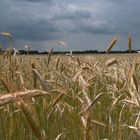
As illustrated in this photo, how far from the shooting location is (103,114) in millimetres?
3193

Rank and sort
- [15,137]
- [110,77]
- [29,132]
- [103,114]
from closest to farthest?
[15,137] → [29,132] → [103,114] → [110,77]

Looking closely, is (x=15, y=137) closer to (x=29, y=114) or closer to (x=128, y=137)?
(x=128, y=137)

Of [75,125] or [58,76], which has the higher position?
[58,76]

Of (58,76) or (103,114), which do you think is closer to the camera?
(103,114)

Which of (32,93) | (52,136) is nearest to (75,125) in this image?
(52,136)

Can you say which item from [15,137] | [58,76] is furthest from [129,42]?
[15,137]

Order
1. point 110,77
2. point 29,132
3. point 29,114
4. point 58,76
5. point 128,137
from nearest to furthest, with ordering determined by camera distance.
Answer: point 29,114 < point 29,132 < point 128,137 < point 58,76 < point 110,77

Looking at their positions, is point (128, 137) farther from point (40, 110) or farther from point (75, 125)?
point (40, 110)

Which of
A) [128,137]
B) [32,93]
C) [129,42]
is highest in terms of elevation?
[129,42]

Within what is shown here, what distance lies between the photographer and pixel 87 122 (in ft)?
4.94

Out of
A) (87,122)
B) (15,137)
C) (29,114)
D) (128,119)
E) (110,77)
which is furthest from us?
(110,77)

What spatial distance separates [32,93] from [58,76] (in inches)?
114

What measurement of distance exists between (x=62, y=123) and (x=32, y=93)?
187cm

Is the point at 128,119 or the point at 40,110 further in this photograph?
the point at 128,119
